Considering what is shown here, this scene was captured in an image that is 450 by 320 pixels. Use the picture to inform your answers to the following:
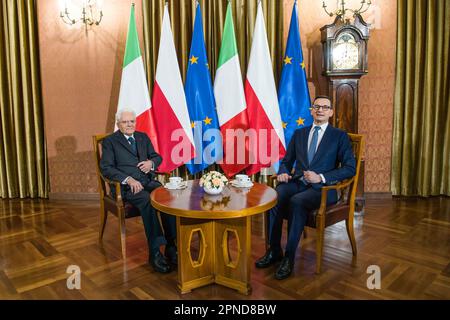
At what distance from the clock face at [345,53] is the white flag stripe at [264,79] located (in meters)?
0.65

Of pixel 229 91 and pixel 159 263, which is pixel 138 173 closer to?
pixel 159 263

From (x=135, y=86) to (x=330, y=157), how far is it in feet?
7.17

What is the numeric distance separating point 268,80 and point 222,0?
105cm

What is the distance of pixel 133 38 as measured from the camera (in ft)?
12.9

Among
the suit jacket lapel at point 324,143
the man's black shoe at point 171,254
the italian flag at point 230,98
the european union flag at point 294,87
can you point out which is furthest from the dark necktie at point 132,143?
the european union flag at point 294,87

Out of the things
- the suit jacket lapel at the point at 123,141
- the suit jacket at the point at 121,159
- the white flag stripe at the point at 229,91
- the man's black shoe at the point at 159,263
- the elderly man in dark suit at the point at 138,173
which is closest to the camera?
the man's black shoe at the point at 159,263

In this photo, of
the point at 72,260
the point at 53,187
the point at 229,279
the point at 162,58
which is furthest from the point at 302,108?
the point at 53,187

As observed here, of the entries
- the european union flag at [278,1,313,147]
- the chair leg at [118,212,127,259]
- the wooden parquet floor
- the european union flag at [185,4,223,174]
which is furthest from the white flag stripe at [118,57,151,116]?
the chair leg at [118,212,127,259]

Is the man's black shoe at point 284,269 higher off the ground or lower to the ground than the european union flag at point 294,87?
lower

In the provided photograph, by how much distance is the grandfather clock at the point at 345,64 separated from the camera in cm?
370

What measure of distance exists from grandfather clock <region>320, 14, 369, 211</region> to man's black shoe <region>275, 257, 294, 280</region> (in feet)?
5.87

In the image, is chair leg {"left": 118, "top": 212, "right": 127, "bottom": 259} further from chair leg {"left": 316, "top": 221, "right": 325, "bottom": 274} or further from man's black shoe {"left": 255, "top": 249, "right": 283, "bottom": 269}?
chair leg {"left": 316, "top": 221, "right": 325, "bottom": 274}

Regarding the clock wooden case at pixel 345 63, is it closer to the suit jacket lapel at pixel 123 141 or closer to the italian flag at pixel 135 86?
the italian flag at pixel 135 86

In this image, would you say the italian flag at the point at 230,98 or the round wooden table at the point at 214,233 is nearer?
the round wooden table at the point at 214,233
